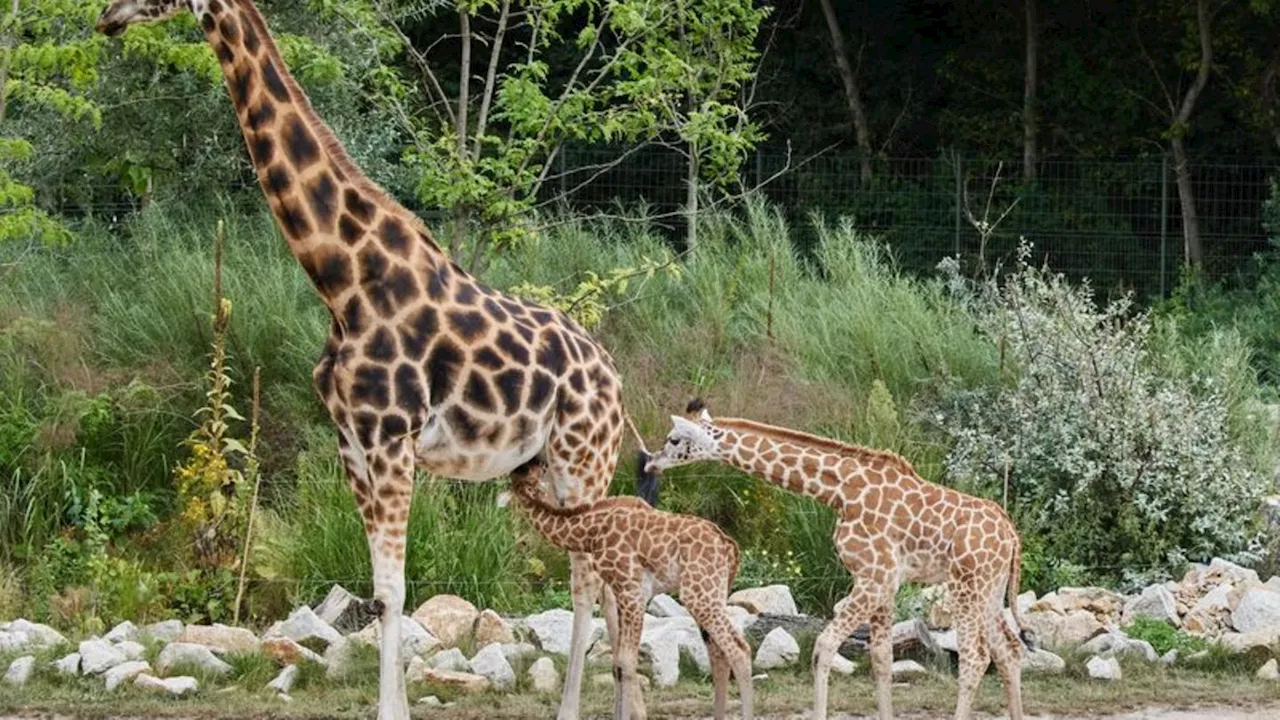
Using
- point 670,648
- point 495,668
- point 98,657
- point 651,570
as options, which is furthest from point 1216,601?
point 98,657

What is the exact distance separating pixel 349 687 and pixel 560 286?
6.54 meters

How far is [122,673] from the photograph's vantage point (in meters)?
10.6

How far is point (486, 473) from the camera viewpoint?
9273mm

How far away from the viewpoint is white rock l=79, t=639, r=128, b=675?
10727mm

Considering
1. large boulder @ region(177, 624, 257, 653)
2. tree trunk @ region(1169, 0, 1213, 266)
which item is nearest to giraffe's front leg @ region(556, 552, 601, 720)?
large boulder @ region(177, 624, 257, 653)

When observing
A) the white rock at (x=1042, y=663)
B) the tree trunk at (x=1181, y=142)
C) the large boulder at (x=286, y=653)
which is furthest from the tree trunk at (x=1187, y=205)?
the large boulder at (x=286, y=653)

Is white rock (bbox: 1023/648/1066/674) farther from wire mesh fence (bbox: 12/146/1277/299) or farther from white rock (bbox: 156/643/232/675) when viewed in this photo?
wire mesh fence (bbox: 12/146/1277/299)

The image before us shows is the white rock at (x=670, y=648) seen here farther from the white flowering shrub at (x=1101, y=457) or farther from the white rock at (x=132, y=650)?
the white flowering shrub at (x=1101, y=457)

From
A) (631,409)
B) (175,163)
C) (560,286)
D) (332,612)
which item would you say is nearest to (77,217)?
(175,163)

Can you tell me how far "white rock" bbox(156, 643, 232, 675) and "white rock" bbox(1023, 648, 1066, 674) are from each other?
156 inches

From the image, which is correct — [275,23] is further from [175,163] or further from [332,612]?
[332,612]

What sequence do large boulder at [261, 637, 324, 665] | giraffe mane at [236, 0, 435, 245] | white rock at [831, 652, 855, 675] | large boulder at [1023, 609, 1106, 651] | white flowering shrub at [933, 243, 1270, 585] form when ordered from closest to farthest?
giraffe mane at [236, 0, 435, 245]
large boulder at [261, 637, 324, 665]
white rock at [831, 652, 855, 675]
large boulder at [1023, 609, 1106, 651]
white flowering shrub at [933, 243, 1270, 585]

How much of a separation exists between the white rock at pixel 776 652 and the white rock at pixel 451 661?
1.46 meters

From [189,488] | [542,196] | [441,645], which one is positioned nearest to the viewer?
[441,645]
